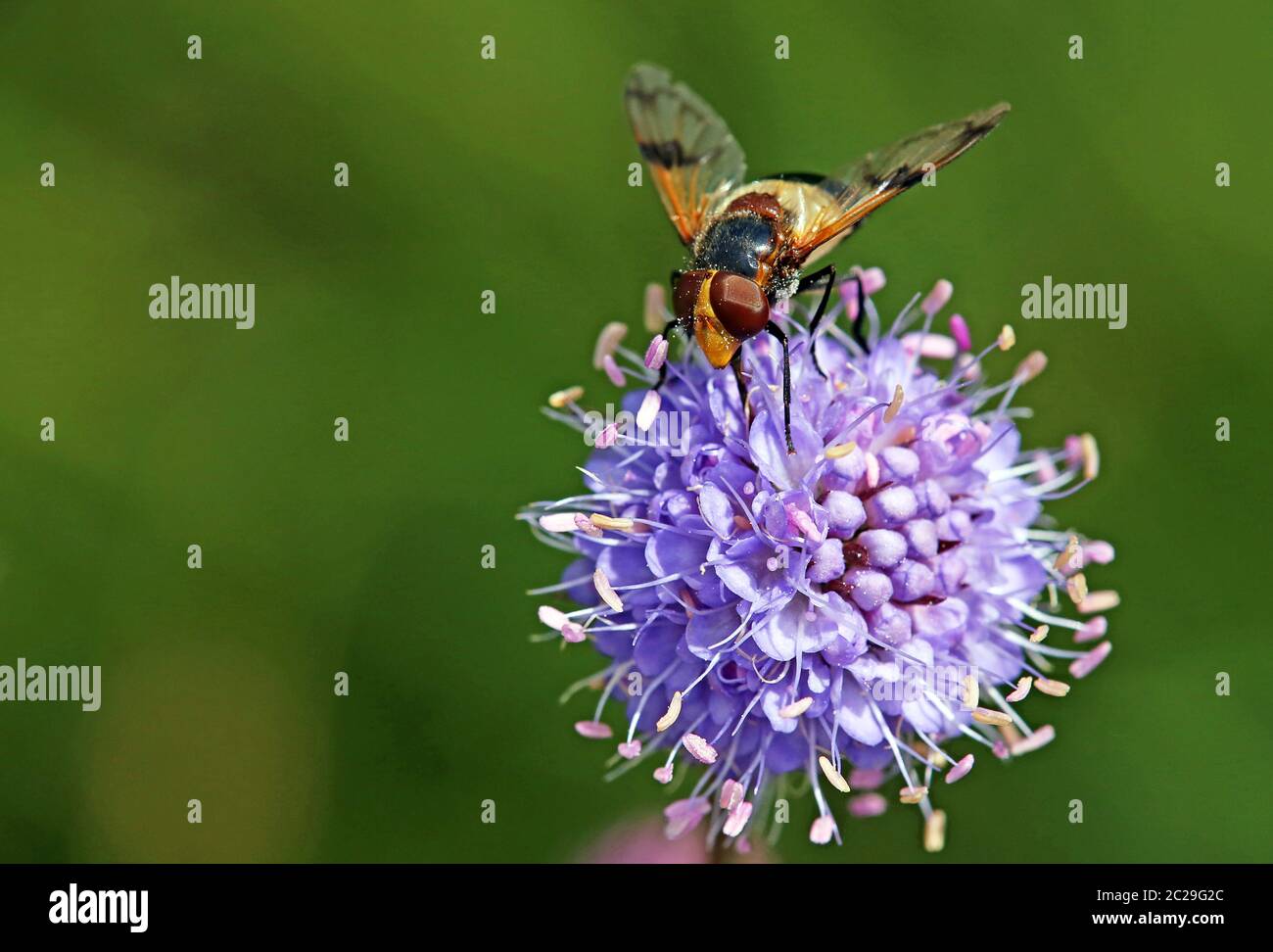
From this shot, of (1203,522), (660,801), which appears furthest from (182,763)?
(1203,522)

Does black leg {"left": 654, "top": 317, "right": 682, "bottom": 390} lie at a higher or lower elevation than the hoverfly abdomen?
lower

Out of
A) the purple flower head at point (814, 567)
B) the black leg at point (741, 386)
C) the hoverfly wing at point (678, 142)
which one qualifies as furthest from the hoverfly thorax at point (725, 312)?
the hoverfly wing at point (678, 142)

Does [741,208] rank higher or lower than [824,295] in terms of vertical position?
higher

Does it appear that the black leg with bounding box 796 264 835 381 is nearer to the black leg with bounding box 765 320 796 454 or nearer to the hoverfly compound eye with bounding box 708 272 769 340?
the black leg with bounding box 765 320 796 454

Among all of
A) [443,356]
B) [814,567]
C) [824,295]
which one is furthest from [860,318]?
[443,356]

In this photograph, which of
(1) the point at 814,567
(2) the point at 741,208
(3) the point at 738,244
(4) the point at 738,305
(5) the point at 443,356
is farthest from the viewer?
(5) the point at 443,356

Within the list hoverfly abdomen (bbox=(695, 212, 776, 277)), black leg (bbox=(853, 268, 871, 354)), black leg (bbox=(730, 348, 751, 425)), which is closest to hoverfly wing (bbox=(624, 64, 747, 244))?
hoverfly abdomen (bbox=(695, 212, 776, 277))

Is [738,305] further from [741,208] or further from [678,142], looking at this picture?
[678,142]
